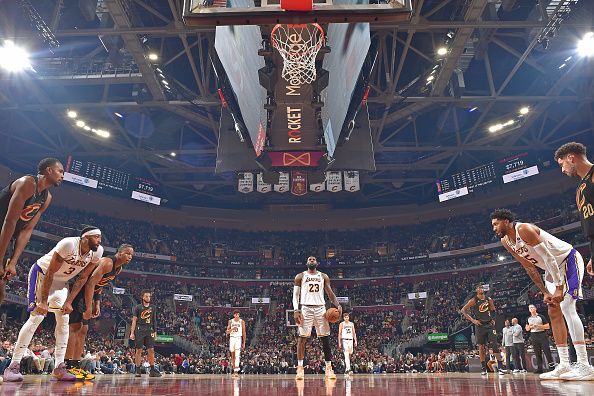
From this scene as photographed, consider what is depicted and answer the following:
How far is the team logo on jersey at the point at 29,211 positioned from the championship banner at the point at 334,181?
1628 cm

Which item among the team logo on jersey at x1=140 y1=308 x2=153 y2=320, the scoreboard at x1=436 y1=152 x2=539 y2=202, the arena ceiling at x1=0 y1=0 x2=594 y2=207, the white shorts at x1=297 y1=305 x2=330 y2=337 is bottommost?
the white shorts at x1=297 y1=305 x2=330 y2=337

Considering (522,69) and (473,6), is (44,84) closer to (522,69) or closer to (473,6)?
(473,6)

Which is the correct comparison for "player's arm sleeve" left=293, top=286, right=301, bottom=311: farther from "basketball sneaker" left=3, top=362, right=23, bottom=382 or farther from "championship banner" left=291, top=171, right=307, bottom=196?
"championship banner" left=291, top=171, right=307, bottom=196

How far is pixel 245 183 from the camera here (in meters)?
21.3

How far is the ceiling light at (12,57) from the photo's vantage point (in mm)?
16375

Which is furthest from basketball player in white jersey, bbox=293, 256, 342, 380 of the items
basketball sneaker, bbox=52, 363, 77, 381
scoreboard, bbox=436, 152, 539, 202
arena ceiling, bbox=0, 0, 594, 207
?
scoreboard, bbox=436, 152, 539, 202

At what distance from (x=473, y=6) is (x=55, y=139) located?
986 inches

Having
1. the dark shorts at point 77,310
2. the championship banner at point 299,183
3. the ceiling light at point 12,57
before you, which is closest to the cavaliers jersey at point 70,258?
the dark shorts at point 77,310

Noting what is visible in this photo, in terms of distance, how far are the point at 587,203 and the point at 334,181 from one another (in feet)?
55.1

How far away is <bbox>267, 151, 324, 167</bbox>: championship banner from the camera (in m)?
17.8

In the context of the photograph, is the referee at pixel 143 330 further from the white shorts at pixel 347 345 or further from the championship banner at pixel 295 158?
the championship banner at pixel 295 158

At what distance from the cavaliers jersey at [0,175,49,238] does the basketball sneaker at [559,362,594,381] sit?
283 inches

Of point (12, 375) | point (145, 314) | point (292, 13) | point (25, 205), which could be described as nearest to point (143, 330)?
point (145, 314)

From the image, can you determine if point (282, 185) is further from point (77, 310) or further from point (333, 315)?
point (77, 310)
